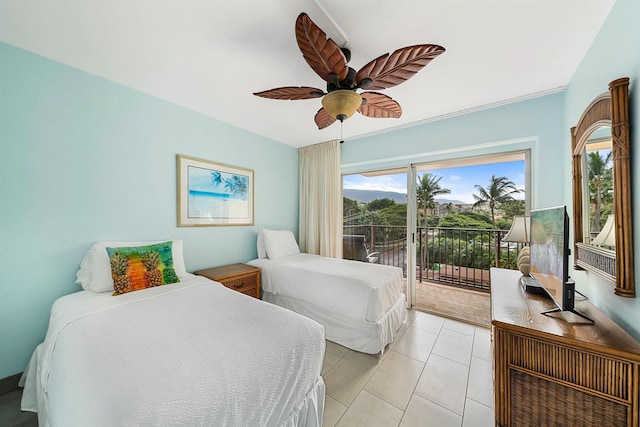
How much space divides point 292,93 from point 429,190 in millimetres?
3145

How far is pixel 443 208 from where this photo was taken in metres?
3.86

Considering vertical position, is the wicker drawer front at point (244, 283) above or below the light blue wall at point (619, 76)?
below

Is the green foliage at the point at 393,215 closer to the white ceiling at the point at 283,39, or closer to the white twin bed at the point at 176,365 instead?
the white ceiling at the point at 283,39

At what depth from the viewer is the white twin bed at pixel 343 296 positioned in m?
2.05

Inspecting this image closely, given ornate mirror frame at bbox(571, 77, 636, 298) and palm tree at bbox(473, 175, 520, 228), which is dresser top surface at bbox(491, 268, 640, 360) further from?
palm tree at bbox(473, 175, 520, 228)

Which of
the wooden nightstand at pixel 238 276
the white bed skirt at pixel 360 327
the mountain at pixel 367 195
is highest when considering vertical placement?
the mountain at pixel 367 195

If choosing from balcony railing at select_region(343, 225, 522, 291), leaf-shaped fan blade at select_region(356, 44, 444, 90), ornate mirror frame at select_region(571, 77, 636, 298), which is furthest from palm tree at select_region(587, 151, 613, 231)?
balcony railing at select_region(343, 225, 522, 291)

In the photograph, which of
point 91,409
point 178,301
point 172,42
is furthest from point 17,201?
point 91,409

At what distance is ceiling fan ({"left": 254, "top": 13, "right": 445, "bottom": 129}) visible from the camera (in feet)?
3.71

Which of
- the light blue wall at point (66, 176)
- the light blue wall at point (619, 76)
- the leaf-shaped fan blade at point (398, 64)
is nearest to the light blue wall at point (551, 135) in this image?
the light blue wall at point (619, 76)

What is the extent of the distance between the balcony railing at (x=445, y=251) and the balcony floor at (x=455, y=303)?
233 mm

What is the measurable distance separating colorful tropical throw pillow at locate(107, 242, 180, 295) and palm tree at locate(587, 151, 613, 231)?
10.3 ft

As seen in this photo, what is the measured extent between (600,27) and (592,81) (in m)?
0.31

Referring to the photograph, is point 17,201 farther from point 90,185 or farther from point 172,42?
point 172,42
